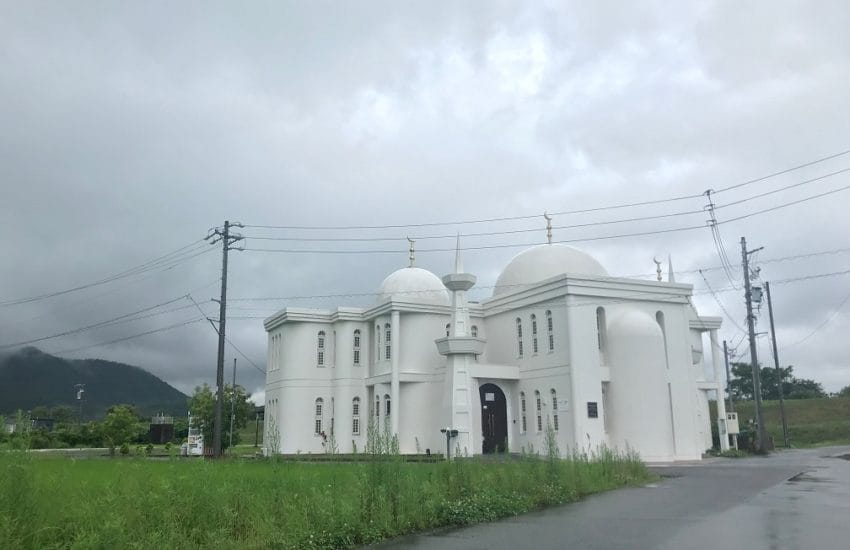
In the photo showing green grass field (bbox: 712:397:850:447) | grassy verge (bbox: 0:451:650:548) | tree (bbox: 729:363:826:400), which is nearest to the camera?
grassy verge (bbox: 0:451:650:548)

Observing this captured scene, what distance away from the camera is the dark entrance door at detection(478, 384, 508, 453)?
3303 cm

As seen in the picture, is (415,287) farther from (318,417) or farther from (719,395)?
(719,395)

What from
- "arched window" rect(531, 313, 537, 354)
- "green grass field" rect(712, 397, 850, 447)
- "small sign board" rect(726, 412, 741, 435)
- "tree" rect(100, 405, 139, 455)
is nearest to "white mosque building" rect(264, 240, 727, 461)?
"arched window" rect(531, 313, 537, 354)

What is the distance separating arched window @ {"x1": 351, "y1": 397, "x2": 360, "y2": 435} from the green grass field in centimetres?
3199

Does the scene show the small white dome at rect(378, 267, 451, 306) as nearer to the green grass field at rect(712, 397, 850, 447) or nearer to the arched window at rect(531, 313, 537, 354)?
the arched window at rect(531, 313, 537, 354)

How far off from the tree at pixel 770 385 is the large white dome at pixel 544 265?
54093 millimetres

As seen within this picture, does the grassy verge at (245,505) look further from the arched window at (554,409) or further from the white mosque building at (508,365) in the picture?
the arched window at (554,409)

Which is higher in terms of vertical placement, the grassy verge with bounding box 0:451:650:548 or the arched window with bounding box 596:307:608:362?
the arched window with bounding box 596:307:608:362

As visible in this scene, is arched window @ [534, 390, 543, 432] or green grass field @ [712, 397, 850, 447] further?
green grass field @ [712, 397, 850, 447]

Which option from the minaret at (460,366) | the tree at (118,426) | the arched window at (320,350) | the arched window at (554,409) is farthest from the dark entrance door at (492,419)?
the tree at (118,426)

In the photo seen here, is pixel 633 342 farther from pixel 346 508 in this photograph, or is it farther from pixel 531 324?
pixel 346 508

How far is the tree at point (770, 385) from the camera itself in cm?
8281

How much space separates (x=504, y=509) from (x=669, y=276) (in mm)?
29341

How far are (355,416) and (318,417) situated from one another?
82.0 inches
